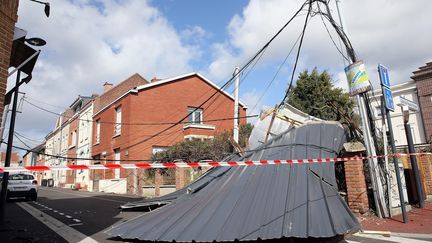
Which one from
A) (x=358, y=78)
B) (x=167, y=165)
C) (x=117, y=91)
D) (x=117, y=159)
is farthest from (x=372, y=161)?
(x=117, y=91)

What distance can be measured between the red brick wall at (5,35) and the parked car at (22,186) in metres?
14.7

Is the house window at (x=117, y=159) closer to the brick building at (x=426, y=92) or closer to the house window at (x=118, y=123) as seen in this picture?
the house window at (x=118, y=123)

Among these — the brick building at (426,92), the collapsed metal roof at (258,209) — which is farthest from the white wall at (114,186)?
the brick building at (426,92)

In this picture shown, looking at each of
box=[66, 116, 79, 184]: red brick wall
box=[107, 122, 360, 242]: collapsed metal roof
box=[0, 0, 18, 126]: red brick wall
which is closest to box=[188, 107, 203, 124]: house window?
box=[66, 116, 79, 184]: red brick wall

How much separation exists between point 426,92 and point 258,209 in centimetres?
2714

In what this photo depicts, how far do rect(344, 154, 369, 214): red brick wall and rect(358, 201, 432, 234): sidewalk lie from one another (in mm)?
307

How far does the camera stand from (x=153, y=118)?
27.1 metres

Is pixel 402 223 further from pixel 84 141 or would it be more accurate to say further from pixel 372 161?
pixel 84 141

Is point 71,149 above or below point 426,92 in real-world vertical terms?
below

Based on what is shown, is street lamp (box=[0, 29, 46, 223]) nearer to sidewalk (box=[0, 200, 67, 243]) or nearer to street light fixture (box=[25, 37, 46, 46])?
street light fixture (box=[25, 37, 46, 46])

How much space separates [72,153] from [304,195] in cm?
3886

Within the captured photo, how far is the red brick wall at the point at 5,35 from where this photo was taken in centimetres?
555

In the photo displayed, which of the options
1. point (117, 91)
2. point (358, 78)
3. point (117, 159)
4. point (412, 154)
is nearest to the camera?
point (358, 78)

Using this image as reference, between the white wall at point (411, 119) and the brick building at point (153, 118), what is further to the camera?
the white wall at point (411, 119)
